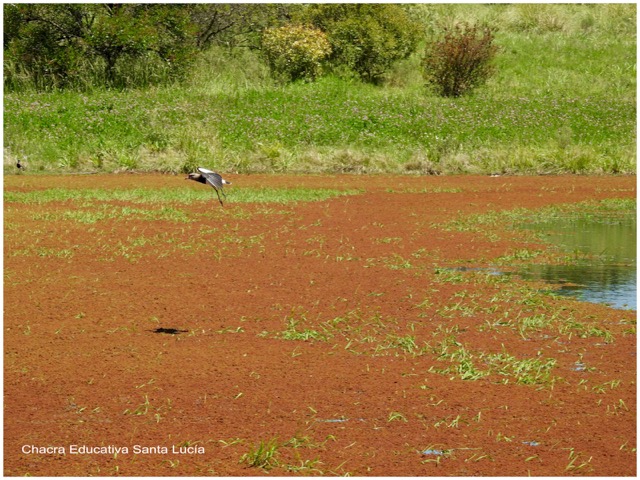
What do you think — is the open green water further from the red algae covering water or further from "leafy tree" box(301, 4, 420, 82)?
"leafy tree" box(301, 4, 420, 82)

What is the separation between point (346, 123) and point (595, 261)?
17.6 metres

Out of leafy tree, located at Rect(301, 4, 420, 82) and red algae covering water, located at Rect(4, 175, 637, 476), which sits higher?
leafy tree, located at Rect(301, 4, 420, 82)

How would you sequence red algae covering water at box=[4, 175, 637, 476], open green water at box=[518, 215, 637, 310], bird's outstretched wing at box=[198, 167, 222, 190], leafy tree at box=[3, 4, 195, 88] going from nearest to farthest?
red algae covering water at box=[4, 175, 637, 476] → bird's outstretched wing at box=[198, 167, 222, 190] → open green water at box=[518, 215, 637, 310] → leafy tree at box=[3, 4, 195, 88]

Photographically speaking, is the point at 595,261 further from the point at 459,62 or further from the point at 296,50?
the point at 296,50

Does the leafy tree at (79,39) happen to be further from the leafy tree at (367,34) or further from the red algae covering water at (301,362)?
the red algae covering water at (301,362)

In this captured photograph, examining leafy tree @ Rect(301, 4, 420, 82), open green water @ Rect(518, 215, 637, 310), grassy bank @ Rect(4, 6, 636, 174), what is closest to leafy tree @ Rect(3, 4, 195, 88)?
grassy bank @ Rect(4, 6, 636, 174)

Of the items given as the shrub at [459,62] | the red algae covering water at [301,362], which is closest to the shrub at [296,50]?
the shrub at [459,62]

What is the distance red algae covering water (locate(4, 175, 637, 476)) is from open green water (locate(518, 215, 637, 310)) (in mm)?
573

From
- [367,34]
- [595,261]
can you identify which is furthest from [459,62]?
[595,261]

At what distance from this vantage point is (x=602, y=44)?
3869cm

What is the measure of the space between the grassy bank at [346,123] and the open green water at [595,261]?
370 inches

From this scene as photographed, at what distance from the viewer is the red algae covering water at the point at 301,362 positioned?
18.7 feet

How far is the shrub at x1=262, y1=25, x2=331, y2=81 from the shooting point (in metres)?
34.4

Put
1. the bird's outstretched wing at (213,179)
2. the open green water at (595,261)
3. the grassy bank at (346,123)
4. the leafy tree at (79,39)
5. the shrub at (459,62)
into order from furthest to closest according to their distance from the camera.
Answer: the leafy tree at (79,39) → the shrub at (459,62) → the grassy bank at (346,123) → the open green water at (595,261) → the bird's outstretched wing at (213,179)
